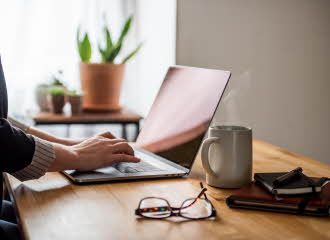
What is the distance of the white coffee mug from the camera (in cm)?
96

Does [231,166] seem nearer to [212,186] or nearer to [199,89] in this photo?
[212,186]

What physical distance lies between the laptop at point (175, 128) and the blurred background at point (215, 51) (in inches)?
31.4

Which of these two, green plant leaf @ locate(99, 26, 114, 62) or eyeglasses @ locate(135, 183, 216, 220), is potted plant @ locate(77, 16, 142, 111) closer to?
green plant leaf @ locate(99, 26, 114, 62)

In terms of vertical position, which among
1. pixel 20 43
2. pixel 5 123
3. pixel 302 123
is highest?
pixel 20 43

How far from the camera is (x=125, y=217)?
0.79m

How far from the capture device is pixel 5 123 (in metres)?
0.93

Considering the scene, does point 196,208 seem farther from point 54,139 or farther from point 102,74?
point 102,74

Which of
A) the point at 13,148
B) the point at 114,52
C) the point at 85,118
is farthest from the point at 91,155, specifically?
the point at 114,52

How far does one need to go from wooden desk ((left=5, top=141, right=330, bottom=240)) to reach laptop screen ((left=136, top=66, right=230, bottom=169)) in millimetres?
121

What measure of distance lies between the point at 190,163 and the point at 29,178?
350 mm

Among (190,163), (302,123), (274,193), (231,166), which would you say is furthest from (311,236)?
(302,123)

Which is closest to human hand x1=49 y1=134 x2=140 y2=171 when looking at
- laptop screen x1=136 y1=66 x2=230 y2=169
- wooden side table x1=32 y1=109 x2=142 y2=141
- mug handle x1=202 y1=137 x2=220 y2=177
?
laptop screen x1=136 y1=66 x2=230 y2=169

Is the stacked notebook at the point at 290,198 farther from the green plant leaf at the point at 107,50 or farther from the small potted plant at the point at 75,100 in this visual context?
the green plant leaf at the point at 107,50

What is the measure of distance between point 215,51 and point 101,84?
0.57 metres
